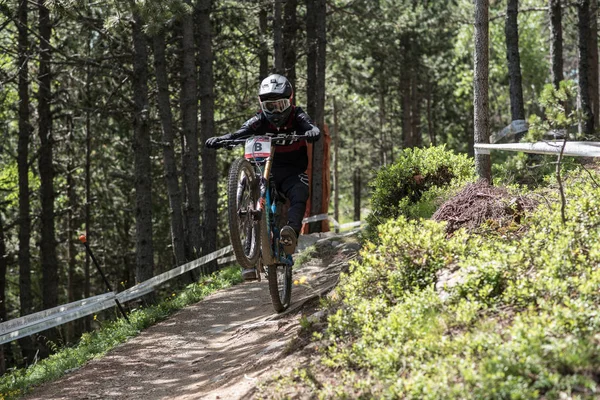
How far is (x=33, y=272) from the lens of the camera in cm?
3253

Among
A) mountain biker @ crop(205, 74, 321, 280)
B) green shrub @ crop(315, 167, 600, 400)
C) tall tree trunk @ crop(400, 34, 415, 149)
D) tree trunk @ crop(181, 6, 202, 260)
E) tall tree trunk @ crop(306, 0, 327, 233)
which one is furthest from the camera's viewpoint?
tall tree trunk @ crop(400, 34, 415, 149)

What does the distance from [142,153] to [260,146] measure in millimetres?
6727

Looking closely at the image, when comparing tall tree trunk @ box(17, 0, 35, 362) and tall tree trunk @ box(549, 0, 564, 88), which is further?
tall tree trunk @ box(17, 0, 35, 362)

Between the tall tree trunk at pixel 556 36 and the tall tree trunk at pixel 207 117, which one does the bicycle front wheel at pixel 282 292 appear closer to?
the tall tree trunk at pixel 207 117

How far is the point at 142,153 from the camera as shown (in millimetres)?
14484

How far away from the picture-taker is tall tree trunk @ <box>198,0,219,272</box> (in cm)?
1689

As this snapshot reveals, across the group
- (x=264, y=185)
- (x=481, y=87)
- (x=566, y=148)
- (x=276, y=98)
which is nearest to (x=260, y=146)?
(x=264, y=185)

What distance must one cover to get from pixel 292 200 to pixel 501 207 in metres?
2.63

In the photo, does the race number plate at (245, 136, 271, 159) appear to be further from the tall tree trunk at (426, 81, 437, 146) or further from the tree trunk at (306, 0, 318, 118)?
the tall tree trunk at (426, 81, 437, 146)

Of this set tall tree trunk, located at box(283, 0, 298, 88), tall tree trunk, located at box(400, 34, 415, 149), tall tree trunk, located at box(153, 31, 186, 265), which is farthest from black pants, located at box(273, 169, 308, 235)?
tall tree trunk, located at box(400, 34, 415, 149)

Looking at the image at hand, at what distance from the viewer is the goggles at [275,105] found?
28.7 ft

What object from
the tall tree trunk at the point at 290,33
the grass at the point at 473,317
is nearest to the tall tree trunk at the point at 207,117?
the tall tree trunk at the point at 290,33

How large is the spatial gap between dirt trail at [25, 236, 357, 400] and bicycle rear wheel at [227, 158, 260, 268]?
3.26 feet

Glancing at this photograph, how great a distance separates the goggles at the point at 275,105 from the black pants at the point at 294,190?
0.79m
